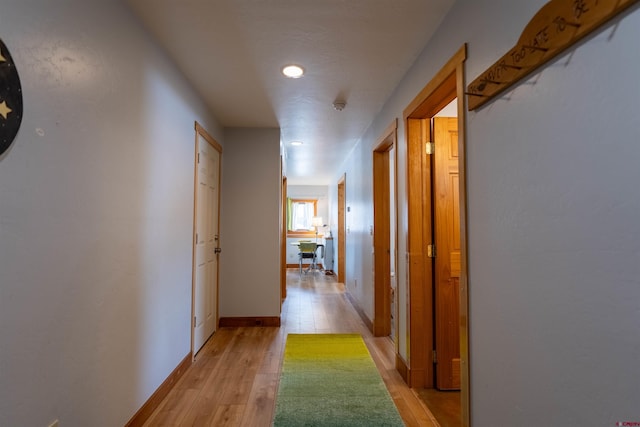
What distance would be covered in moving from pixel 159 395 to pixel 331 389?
112 cm

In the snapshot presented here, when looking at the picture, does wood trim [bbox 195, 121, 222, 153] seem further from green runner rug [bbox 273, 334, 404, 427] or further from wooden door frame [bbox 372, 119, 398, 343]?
green runner rug [bbox 273, 334, 404, 427]

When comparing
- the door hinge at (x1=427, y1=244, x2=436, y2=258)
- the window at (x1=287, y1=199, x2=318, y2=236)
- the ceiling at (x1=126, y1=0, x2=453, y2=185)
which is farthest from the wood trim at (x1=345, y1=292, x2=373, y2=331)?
the window at (x1=287, y1=199, x2=318, y2=236)

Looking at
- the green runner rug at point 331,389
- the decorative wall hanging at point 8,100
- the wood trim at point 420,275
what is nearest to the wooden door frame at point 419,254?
the wood trim at point 420,275

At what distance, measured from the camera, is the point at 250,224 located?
12.6 feet

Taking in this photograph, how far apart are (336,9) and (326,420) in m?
2.30

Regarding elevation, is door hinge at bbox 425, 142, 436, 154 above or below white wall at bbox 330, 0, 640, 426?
above

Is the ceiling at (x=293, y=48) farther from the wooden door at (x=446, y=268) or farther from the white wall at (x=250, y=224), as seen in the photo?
the wooden door at (x=446, y=268)

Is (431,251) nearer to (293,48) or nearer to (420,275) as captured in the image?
(420,275)

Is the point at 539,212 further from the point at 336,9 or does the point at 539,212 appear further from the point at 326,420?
the point at 326,420

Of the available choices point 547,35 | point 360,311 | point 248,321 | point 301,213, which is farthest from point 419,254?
point 301,213

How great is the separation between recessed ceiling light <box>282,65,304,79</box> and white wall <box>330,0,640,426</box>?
120 centimetres

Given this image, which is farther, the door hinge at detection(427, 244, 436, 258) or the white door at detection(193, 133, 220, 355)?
the white door at detection(193, 133, 220, 355)

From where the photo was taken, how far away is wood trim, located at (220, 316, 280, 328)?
3.75m

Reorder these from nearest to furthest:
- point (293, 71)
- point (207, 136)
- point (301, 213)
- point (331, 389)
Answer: point (331, 389) < point (293, 71) < point (207, 136) < point (301, 213)
